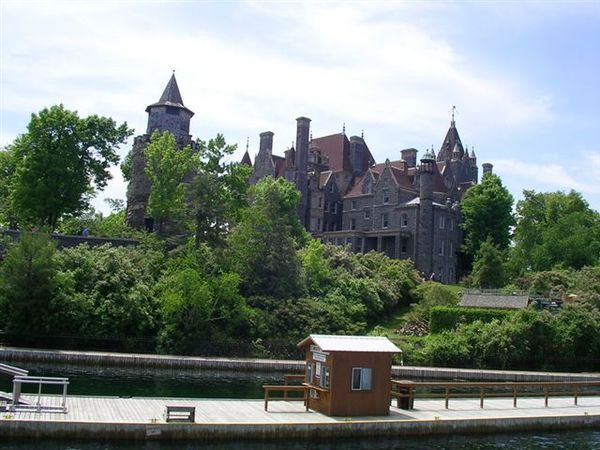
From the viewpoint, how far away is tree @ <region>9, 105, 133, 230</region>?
161ft

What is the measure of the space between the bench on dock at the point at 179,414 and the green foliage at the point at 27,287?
1887cm

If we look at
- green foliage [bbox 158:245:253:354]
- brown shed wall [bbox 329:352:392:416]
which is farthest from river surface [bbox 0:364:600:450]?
green foliage [bbox 158:245:253:354]

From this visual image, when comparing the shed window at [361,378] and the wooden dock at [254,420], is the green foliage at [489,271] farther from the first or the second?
the shed window at [361,378]

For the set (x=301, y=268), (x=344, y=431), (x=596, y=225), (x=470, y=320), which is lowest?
(x=344, y=431)

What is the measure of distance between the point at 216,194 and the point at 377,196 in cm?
3023

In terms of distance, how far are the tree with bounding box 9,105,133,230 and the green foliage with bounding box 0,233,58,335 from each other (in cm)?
1457

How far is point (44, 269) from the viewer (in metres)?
35.3

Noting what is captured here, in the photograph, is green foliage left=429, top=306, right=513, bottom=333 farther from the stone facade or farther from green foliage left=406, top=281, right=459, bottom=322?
the stone facade

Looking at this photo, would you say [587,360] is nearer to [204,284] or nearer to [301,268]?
[301,268]

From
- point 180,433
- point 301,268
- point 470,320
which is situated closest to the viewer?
point 180,433

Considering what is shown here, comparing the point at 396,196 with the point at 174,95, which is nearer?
the point at 174,95

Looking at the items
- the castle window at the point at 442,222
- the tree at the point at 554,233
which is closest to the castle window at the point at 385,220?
the castle window at the point at 442,222

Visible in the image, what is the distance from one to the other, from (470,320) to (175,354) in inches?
796

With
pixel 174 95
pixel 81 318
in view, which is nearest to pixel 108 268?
pixel 81 318
